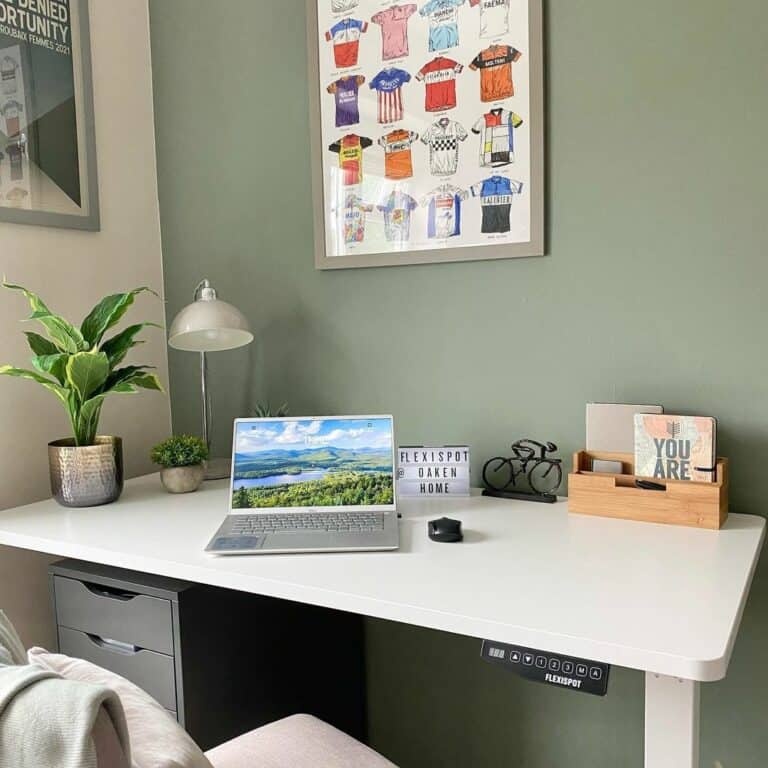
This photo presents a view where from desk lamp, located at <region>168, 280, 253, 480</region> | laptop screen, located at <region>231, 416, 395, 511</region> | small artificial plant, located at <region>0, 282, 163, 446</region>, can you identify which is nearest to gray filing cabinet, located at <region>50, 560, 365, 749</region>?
laptop screen, located at <region>231, 416, 395, 511</region>

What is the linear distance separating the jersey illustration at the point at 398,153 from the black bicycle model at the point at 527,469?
2.28 ft

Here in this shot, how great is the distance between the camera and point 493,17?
1584mm

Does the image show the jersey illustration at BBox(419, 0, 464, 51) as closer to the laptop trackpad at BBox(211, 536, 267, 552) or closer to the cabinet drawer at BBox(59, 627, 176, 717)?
the laptop trackpad at BBox(211, 536, 267, 552)

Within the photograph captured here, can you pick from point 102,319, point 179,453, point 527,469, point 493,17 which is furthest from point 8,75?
point 527,469

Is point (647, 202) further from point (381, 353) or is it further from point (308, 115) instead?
point (308, 115)

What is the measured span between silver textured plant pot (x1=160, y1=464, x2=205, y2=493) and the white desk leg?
112cm

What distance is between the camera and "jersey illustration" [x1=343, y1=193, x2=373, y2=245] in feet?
5.85

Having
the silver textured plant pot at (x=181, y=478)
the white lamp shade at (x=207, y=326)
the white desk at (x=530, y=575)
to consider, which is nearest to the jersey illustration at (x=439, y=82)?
the white lamp shade at (x=207, y=326)

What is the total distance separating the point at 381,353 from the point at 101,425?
80 cm

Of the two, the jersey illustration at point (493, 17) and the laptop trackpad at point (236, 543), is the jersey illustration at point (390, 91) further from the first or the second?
the laptop trackpad at point (236, 543)

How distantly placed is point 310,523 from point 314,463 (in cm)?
16

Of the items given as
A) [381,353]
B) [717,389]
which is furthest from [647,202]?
[381,353]

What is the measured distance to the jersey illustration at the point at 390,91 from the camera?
1.71 m

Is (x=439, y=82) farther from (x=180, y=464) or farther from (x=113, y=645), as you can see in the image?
(x=113, y=645)
